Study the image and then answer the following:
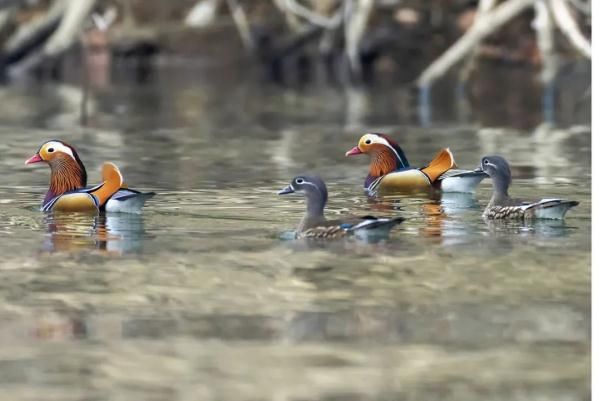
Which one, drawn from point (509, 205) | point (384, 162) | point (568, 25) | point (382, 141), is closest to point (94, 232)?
point (509, 205)

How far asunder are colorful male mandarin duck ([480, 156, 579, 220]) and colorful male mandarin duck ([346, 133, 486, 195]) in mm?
1204

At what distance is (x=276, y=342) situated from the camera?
9211mm

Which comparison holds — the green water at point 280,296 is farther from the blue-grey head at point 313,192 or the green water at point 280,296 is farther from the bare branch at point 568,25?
the bare branch at point 568,25

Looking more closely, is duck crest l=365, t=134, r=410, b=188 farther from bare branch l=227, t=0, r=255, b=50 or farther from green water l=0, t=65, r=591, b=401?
bare branch l=227, t=0, r=255, b=50

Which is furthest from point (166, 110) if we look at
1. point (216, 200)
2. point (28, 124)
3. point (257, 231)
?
point (257, 231)

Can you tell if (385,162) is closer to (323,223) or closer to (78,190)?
(78,190)

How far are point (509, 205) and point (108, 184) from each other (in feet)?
9.58

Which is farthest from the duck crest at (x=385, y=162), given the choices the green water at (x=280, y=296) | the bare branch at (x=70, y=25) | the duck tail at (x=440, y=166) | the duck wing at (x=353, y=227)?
the bare branch at (x=70, y=25)

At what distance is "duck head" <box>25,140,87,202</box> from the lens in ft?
46.9

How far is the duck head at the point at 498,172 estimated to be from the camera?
1359 cm

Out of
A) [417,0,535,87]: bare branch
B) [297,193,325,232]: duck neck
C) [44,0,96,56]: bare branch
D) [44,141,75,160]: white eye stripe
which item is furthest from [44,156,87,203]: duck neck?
[44,0,96,56]: bare branch

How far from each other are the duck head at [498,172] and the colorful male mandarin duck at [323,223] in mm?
1500
